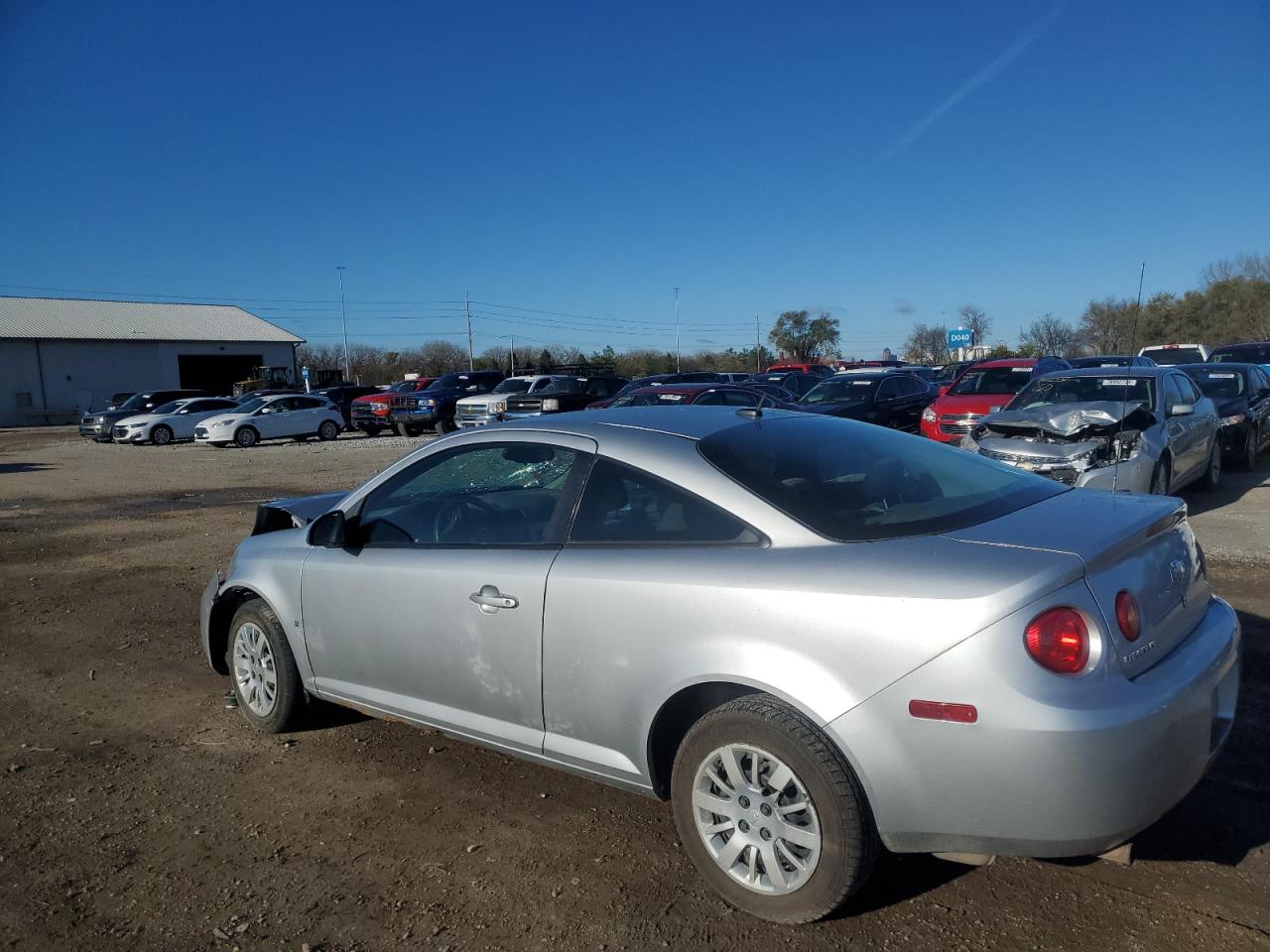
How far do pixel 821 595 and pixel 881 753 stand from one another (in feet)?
1.55

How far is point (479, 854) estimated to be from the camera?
355cm

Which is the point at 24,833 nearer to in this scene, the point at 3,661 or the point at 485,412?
the point at 3,661

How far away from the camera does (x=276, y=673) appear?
4617 mm

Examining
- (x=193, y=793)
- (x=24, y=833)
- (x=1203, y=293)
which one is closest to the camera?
(x=24, y=833)

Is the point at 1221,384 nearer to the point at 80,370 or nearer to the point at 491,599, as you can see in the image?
the point at 491,599

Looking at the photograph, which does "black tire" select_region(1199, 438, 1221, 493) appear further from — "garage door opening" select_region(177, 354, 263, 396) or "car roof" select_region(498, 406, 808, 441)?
"garage door opening" select_region(177, 354, 263, 396)

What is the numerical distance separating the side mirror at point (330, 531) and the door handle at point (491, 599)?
90 cm

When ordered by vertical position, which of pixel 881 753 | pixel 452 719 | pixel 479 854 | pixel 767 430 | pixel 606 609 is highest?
pixel 767 430

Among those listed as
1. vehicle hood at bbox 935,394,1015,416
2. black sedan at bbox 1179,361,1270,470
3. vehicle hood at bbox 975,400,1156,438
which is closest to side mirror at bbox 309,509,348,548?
vehicle hood at bbox 975,400,1156,438

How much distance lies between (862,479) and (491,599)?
1.45 metres

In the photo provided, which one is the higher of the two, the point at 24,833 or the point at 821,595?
the point at 821,595

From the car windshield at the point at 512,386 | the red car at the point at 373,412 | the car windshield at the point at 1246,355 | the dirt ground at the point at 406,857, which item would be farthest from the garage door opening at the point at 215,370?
the dirt ground at the point at 406,857

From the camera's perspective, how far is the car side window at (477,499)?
12.3 ft

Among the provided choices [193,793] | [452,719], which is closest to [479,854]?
[452,719]
